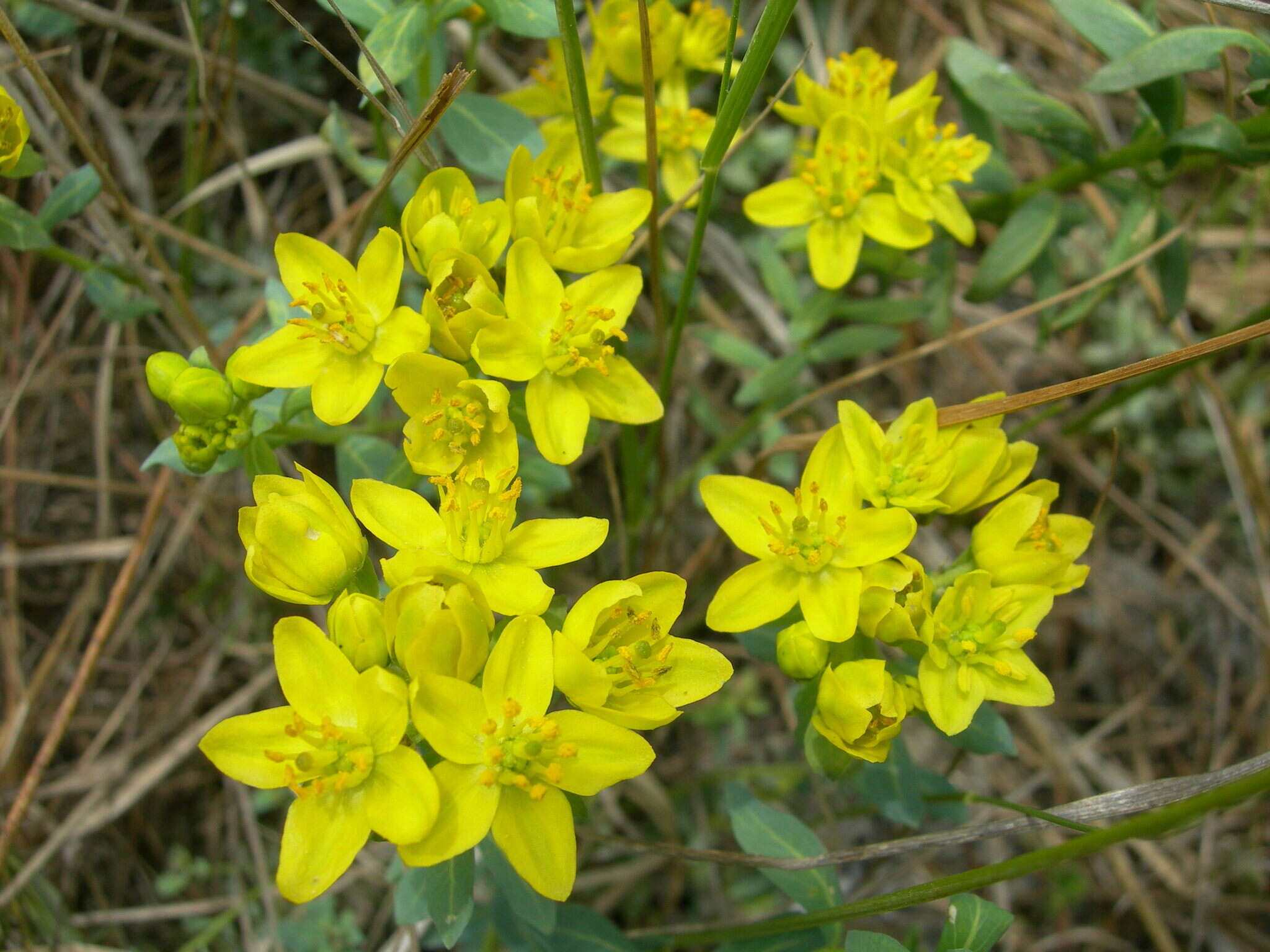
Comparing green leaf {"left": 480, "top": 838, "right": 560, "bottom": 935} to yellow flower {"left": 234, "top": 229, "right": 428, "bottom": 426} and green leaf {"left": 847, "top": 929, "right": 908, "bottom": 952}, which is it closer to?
green leaf {"left": 847, "top": 929, "right": 908, "bottom": 952}

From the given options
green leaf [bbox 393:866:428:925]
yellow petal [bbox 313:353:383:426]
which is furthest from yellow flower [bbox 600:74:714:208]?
green leaf [bbox 393:866:428:925]

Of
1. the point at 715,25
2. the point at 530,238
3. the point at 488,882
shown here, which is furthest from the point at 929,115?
the point at 488,882

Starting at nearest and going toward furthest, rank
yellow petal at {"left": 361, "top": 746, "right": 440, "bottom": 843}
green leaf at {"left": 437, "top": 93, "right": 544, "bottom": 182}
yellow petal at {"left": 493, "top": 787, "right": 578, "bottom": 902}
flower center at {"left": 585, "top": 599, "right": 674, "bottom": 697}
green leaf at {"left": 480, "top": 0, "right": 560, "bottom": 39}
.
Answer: yellow petal at {"left": 361, "top": 746, "right": 440, "bottom": 843} → yellow petal at {"left": 493, "top": 787, "right": 578, "bottom": 902} → flower center at {"left": 585, "top": 599, "right": 674, "bottom": 697} → green leaf at {"left": 480, "top": 0, "right": 560, "bottom": 39} → green leaf at {"left": 437, "top": 93, "right": 544, "bottom": 182}

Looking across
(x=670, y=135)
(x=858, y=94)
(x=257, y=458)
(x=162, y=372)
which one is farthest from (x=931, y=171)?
(x=162, y=372)

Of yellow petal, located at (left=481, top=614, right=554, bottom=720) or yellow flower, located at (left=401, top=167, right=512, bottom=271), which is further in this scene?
yellow flower, located at (left=401, top=167, right=512, bottom=271)

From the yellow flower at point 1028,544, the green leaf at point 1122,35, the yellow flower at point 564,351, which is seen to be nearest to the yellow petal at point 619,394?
the yellow flower at point 564,351

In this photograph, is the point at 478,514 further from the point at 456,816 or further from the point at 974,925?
the point at 974,925

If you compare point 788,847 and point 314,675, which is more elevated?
point 314,675

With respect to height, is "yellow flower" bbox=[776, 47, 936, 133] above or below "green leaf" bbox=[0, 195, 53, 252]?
above
